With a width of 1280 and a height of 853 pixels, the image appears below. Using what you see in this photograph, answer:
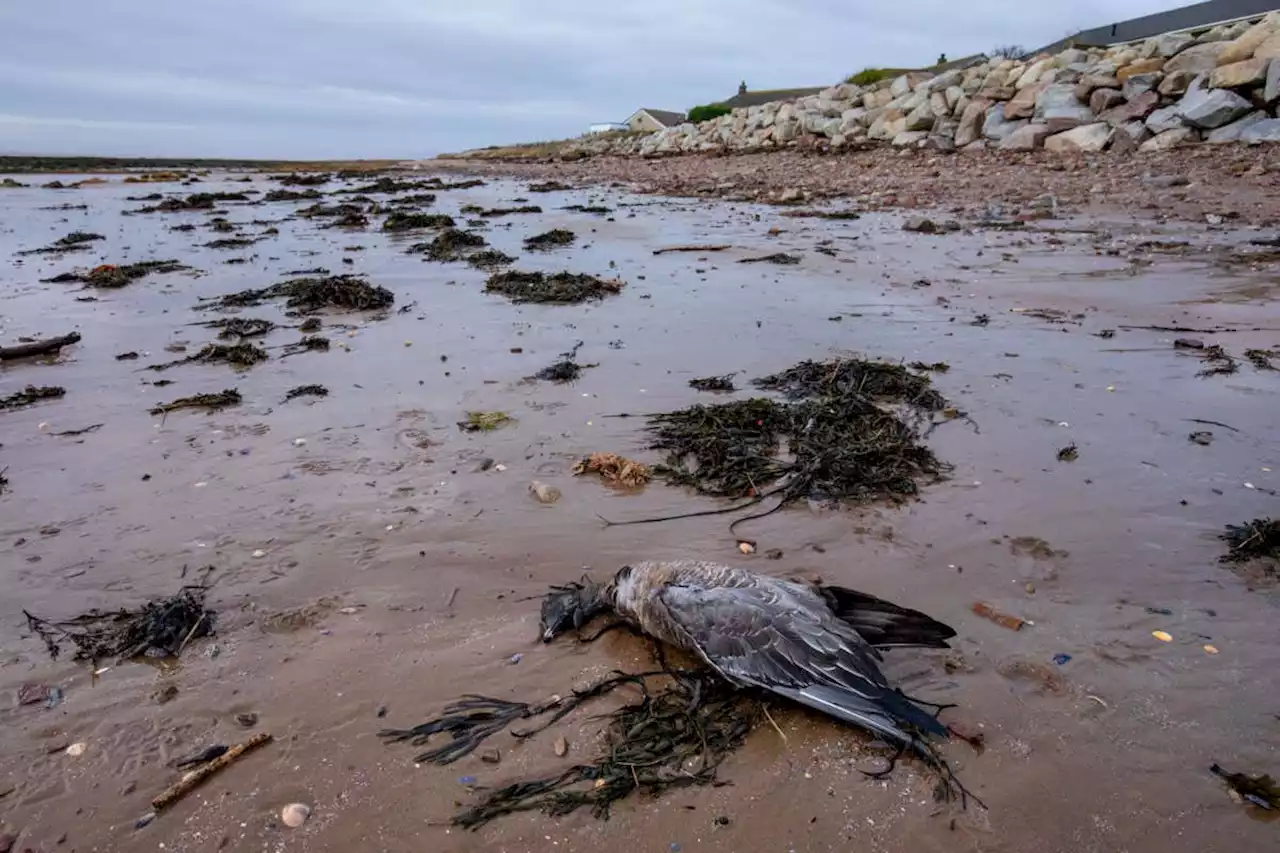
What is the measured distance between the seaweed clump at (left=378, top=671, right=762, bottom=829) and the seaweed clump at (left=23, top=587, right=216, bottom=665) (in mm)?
1240

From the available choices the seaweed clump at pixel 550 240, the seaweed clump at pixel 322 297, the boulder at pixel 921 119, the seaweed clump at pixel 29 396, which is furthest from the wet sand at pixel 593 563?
the boulder at pixel 921 119

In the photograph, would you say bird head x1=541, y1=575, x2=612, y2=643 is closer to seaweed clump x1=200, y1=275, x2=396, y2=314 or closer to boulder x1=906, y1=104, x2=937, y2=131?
seaweed clump x1=200, y1=275, x2=396, y2=314

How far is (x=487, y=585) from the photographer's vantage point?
387 centimetres

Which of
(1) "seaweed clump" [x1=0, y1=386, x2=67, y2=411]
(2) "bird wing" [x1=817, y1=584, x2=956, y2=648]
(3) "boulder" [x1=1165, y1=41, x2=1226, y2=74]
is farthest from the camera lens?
(3) "boulder" [x1=1165, y1=41, x2=1226, y2=74]

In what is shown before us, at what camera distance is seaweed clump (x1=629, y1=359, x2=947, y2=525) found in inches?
186

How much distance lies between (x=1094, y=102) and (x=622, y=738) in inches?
856

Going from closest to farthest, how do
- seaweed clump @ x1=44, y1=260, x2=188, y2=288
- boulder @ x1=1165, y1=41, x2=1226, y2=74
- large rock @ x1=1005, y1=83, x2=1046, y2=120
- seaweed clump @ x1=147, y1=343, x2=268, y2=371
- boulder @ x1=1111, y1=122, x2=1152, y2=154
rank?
seaweed clump @ x1=147, y1=343, x2=268, y2=371 → seaweed clump @ x1=44, y1=260, x2=188, y2=288 → boulder @ x1=1111, y1=122, x2=1152, y2=154 → boulder @ x1=1165, y1=41, x2=1226, y2=74 → large rock @ x1=1005, y1=83, x2=1046, y2=120

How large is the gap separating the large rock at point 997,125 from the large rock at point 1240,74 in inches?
161

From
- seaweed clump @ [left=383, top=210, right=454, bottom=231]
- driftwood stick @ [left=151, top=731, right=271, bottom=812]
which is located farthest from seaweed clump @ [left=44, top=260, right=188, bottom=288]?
driftwood stick @ [left=151, top=731, right=271, bottom=812]

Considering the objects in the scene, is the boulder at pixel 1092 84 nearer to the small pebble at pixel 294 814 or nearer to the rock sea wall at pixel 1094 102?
the rock sea wall at pixel 1094 102

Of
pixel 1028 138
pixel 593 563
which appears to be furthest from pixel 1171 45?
pixel 593 563

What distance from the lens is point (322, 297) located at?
9734mm

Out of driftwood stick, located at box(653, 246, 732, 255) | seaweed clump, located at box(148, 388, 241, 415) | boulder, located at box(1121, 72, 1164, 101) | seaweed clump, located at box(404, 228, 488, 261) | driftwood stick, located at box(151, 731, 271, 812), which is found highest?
boulder, located at box(1121, 72, 1164, 101)

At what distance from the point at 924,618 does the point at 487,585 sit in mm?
2148
